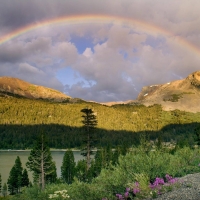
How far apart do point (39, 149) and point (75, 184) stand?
1599 inches

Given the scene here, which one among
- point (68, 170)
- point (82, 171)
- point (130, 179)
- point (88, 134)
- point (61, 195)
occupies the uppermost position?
point (88, 134)

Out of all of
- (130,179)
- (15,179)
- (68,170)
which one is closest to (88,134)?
(68,170)

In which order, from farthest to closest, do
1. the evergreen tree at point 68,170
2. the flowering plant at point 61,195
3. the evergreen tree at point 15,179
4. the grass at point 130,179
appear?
the evergreen tree at point 68,170, the evergreen tree at point 15,179, the flowering plant at point 61,195, the grass at point 130,179

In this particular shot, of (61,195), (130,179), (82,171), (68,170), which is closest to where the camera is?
(61,195)

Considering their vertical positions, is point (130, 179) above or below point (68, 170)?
above

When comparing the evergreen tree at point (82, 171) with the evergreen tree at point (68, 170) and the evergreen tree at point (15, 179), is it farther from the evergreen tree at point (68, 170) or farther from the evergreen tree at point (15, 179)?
the evergreen tree at point (15, 179)

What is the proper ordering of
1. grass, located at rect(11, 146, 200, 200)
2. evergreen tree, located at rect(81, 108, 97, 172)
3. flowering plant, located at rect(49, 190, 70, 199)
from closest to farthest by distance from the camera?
1. grass, located at rect(11, 146, 200, 200)
2. flowering plant, located at rect(49, 190, 70, 199)
3. evergreen tree, located at rect(81, 108, 97, 172)

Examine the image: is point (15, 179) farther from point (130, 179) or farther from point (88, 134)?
point (130, 179)

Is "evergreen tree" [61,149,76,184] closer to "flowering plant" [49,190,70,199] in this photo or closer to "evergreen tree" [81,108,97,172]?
"evergreen tree" [81,108,97,172]

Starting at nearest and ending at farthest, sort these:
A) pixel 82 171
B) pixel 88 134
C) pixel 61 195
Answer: pixel 61 195 < pixel 88 134 < pixel 82 171

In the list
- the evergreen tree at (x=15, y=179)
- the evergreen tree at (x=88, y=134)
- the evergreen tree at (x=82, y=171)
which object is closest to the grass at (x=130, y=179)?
the evergreen tree at (x=82, y=171)

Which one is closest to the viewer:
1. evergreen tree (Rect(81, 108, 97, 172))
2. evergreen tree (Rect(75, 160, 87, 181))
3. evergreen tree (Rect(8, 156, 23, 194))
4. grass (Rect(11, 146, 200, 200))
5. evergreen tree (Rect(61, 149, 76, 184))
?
grass (Rect(11, 146, 200, 200))

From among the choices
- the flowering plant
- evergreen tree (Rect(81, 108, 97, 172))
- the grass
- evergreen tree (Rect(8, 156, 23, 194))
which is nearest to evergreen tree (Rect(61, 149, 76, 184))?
evergreen tree (Rect(8, 156, 23, 194))

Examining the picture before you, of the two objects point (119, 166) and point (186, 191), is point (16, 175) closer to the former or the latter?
point (119, 166)
